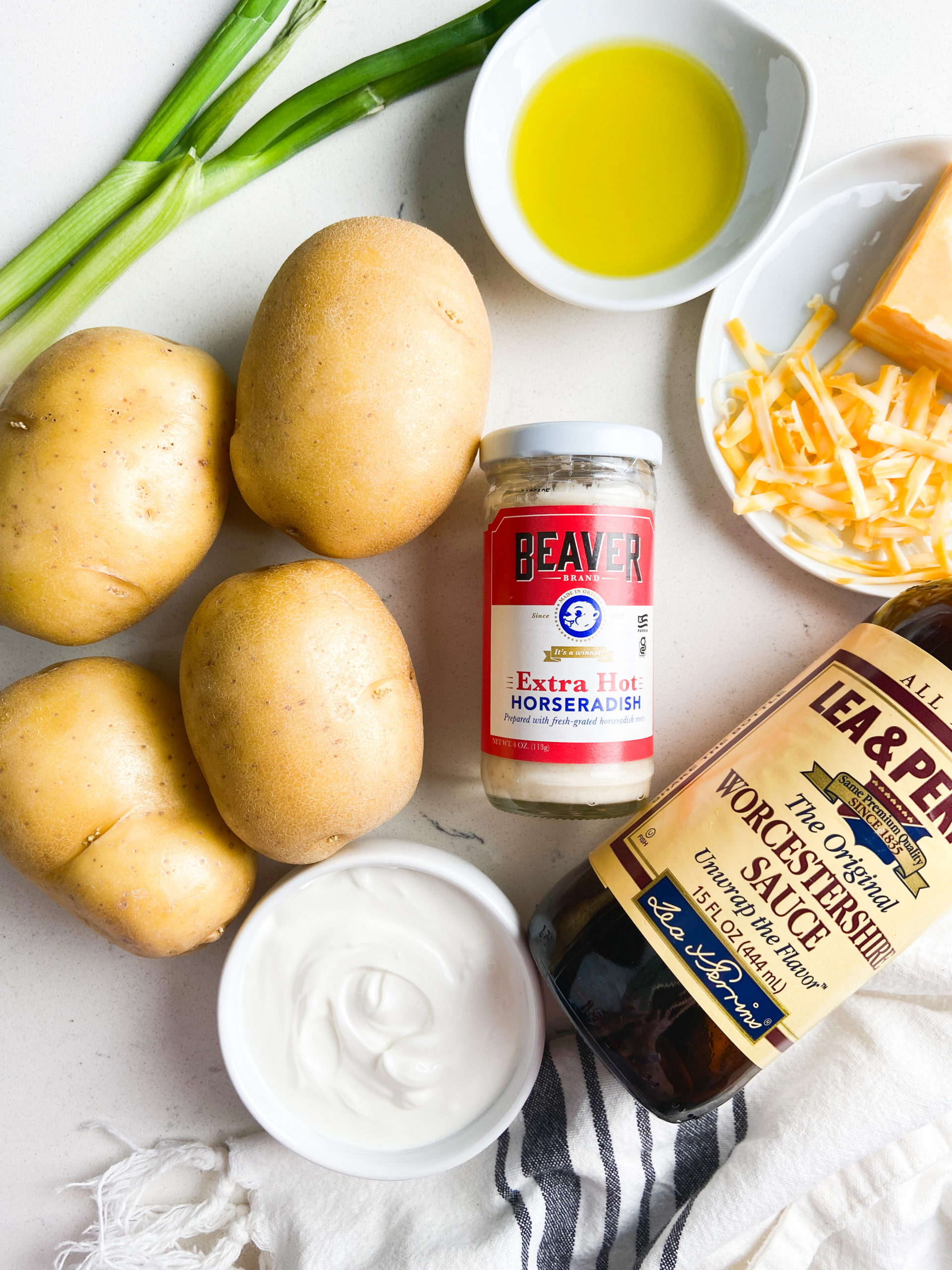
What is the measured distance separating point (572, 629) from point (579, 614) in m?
0.02

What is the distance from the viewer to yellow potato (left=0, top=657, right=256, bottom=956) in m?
0.82

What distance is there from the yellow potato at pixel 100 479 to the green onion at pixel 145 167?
169 millimetres

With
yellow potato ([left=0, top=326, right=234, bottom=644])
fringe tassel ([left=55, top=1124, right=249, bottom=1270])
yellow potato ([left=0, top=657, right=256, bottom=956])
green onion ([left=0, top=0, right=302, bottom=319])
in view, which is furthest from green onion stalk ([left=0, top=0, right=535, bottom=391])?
fringe tassel ([left=55, top=1124, right=249, bottom=1270])

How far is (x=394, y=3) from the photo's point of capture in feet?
3.19

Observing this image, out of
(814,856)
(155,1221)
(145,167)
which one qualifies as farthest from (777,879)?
(145,167)

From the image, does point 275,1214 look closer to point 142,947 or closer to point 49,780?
point 142,947

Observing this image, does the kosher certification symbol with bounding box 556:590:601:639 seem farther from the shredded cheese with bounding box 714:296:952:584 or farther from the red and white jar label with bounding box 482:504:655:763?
the shredded cheese with bounding box 714:296:952:584

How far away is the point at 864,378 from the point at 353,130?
0.69 m

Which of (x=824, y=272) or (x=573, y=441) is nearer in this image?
(x=573, y=441)

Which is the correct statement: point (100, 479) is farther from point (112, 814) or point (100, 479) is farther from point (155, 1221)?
point (155, 1221)

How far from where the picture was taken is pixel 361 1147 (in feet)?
3.13

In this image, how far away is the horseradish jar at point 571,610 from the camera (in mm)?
838

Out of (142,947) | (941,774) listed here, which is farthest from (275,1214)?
(941,774)

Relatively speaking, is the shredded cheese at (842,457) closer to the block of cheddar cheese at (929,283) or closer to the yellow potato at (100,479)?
the block of cheddar cheese at (929,283)
